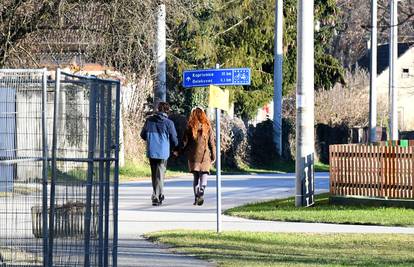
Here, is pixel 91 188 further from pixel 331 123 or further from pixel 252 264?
pixel 331 123

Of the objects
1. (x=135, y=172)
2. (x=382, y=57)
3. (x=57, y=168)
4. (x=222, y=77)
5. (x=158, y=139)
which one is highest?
(x=382, y=57)

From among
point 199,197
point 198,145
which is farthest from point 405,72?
point 198,145

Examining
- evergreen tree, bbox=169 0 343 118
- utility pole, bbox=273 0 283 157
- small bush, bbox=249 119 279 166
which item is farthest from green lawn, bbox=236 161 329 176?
evergreen tree, bbox=169 0 343 118

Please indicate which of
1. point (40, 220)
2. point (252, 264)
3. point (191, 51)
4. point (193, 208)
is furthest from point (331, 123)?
point (40, 220)

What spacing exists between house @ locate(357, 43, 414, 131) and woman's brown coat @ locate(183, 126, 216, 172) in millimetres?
54379

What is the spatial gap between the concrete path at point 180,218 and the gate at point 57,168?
3041 mm

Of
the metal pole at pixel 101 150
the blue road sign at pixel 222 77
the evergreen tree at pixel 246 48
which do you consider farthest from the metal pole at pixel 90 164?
the evergreen tree at pixel 246 48

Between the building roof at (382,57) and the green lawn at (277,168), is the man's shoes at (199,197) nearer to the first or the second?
the green lawn at (277,168)

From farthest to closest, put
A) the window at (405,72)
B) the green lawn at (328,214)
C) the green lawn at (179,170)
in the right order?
the window at (405,72)
the green lawn at (179,170)
the green lawn at (328,214)

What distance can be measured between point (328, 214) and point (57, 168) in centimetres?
1152

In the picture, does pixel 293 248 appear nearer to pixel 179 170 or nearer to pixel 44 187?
pixel 44 187

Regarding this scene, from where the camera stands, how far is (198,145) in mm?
23609

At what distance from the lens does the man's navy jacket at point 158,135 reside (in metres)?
23.3

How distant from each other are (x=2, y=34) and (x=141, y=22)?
262 cm
